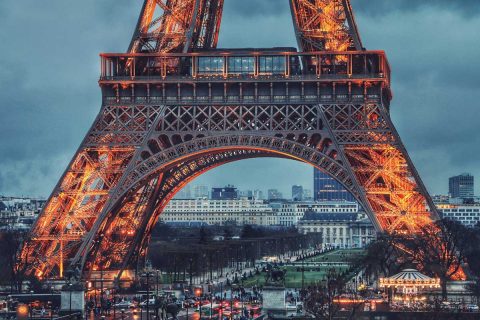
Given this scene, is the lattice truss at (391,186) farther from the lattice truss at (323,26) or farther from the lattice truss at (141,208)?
the lattice truss at (141,208)

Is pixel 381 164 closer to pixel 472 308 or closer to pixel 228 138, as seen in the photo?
pixel 228 138

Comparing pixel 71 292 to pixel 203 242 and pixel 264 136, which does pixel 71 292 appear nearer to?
pixel 264 136

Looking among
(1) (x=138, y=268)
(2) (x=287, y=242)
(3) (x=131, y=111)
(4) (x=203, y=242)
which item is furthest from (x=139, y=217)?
(2) (x=287, y=242)

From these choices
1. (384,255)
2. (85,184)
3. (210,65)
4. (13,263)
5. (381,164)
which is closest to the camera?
(381,164)

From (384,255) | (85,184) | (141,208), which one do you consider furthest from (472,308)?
(141,208)

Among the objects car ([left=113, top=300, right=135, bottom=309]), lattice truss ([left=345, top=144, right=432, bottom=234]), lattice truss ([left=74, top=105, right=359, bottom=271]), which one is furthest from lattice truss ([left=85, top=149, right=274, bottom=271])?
lattice truss ([left=345, top=144, right=432, bottom=234])

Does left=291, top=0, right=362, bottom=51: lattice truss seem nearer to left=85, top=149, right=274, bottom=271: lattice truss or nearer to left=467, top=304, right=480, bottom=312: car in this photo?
left=85, top=149, right=274, bottom=271: lattice truss

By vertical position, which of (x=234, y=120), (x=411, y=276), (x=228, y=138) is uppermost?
(x=234, y=120)
